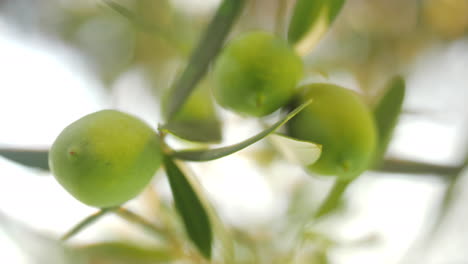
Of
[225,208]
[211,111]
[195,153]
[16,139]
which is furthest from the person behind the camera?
[16,139]

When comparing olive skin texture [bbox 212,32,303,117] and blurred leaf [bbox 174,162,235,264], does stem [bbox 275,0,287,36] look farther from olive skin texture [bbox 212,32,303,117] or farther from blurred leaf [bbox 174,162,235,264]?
blurred leaf [bbox 174,162,235,264]

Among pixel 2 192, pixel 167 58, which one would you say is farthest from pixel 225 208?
pixel 2 192

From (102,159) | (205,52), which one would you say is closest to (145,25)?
(205,52)

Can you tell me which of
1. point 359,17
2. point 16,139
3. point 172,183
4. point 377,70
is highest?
point 359,17

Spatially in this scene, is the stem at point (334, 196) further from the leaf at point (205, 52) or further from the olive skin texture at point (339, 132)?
the leaf at point (205, 52)

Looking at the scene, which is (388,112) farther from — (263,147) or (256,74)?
(263,147)

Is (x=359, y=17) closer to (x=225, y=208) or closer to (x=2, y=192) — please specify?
(x=225, y=208)
